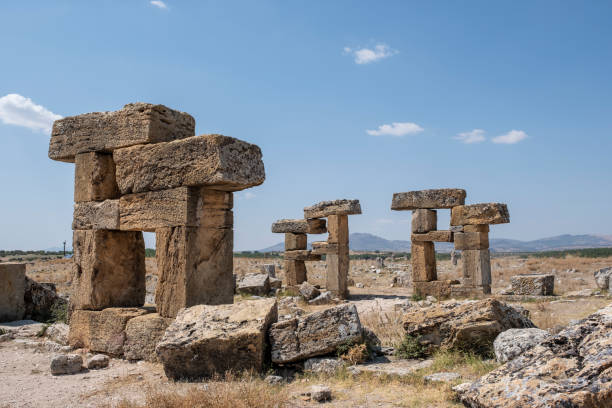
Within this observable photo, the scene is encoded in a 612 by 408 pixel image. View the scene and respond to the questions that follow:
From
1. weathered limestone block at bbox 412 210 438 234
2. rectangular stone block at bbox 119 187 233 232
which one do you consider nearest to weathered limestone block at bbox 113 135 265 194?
rectangular stone block at bbox 119 187 233 232

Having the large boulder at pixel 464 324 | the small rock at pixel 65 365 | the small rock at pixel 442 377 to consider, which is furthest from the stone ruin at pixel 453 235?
the small rock at pixel 65 365

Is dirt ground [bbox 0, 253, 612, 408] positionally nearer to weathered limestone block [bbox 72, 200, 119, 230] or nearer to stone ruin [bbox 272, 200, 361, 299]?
weathered limestone block [bbox 72, 200, 119, 230]

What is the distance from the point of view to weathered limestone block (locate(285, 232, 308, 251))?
1720 centimetres

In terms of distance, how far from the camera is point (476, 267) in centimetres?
1387

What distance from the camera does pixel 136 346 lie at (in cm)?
675

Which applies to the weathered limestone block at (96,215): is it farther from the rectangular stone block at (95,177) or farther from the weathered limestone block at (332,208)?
the weathered limestone block at (332,208)

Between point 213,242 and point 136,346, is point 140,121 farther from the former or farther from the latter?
point 136,346

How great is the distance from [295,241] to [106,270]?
32.9 ft

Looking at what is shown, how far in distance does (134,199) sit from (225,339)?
2721mm

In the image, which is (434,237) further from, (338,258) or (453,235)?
(338,258)

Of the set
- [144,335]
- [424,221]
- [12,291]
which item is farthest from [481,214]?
[12,291]

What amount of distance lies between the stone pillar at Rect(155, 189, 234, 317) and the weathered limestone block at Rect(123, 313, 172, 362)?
0.15 meters

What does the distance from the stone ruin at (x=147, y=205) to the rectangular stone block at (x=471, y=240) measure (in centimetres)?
877

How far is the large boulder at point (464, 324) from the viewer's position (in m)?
5.75
